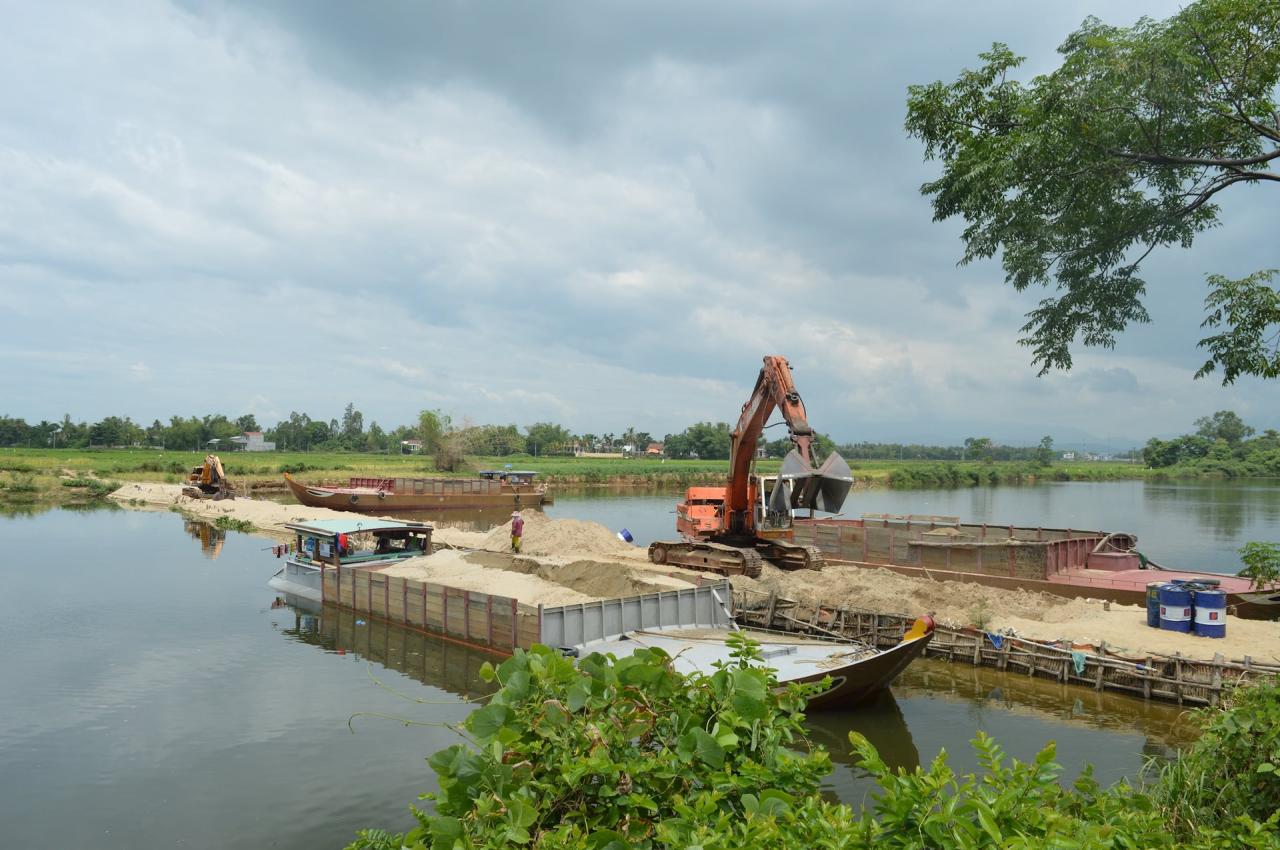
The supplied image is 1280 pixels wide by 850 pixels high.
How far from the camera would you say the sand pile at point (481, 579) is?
844 inches

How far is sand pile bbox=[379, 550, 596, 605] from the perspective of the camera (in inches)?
844

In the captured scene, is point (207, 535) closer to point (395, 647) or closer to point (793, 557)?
point (395, 647)

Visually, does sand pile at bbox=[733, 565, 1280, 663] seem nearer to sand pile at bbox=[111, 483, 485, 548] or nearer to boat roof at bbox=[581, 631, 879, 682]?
boat roof at bbox=[581, 631, 879, 682]

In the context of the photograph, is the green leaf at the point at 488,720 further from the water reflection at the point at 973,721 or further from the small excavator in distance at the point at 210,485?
the small excavator in distance at the point at 210,485

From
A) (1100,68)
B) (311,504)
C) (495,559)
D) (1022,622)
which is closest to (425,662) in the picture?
(495,559)

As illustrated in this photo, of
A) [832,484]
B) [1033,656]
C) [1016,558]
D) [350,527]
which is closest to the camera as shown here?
[1033,656]

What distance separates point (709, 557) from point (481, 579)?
7.78 m

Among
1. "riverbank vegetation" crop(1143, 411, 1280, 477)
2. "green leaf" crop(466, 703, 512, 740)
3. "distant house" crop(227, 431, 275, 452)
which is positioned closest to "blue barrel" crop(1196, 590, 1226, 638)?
"green leaf" crop(466, 703, 512, 740)

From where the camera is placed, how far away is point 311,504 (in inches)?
2202

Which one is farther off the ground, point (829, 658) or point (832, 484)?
point (832, 484)

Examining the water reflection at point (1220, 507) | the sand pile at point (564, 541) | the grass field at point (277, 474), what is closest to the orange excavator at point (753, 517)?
the sand pile at point (564, 541)

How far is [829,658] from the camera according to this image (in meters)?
14.8

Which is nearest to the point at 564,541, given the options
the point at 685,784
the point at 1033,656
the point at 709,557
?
the point at 709,557

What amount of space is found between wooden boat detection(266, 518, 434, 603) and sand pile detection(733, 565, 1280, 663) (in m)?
11.7
